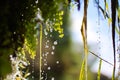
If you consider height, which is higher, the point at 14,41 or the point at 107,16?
the point at 107,16

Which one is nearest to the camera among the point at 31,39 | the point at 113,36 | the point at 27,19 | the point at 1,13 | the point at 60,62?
the point at 1,13

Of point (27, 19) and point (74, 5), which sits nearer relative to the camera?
point (27, 19)

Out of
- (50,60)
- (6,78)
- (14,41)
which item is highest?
(50,60)

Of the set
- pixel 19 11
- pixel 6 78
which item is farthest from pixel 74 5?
pixel 6 78

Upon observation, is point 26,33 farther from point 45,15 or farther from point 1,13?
point 1,13

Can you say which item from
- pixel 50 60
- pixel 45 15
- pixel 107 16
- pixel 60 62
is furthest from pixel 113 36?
pixel 60 62

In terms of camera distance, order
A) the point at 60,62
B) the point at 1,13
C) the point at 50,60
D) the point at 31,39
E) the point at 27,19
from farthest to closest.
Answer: the point at 60,62, the point at 50,60, the point at 31,39, the point at 27,19, the point at 1,13

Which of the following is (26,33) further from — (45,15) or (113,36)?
(113,36)

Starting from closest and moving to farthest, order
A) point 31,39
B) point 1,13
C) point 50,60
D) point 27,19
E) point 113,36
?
point 1,13 → point 113,36 → point 27,19 → point 31,39 → point 50,60

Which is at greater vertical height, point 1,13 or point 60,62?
point 60,62
